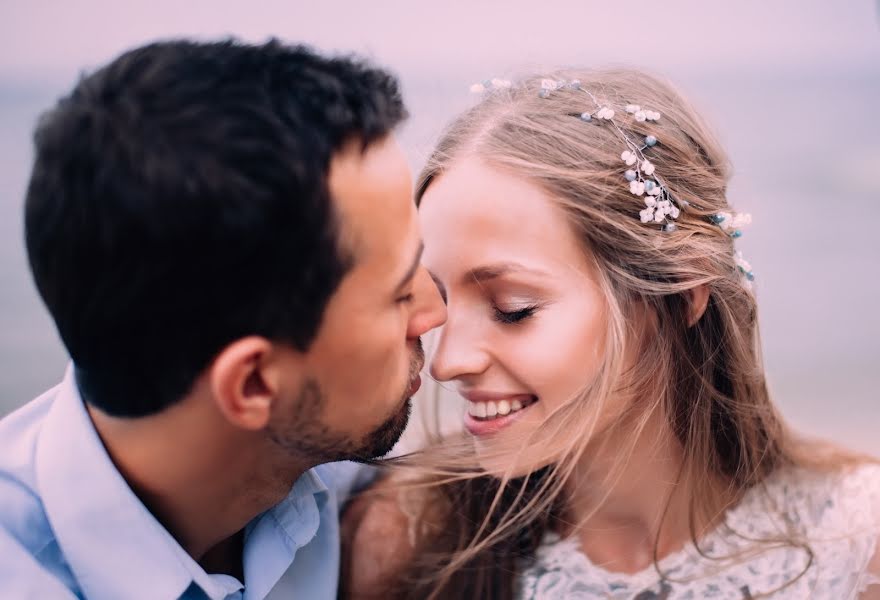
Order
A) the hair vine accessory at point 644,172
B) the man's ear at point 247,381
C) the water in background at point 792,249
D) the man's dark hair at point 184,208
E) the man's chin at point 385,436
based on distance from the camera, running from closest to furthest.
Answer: the man's dark hair at point 184,208
the man's ear at point 247,381
the man's chin at point 385,436
the hair vine accessory at point 644,172
the water in background at point 792,249

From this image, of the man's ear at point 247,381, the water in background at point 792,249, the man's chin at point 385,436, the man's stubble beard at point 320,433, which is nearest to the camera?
the man's ear at point 247,381

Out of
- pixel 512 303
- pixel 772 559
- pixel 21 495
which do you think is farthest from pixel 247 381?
pixel 772 559

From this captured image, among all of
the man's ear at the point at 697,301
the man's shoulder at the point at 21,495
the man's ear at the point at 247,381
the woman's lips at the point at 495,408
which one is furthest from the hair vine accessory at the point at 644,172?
the man's shoulder at the point at 21,495

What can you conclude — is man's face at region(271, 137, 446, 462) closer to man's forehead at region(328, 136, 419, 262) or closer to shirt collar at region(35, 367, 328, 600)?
man's forehead at region(328, 136, 419, 262)

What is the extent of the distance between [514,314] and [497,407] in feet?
0.61

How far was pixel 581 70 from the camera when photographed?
187cm

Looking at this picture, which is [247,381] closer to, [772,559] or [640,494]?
[640,494]

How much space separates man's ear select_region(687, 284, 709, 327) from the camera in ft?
5.79

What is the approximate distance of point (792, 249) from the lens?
3531 mm

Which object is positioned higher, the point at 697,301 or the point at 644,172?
the point at 644,172

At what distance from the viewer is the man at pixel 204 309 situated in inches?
49.5

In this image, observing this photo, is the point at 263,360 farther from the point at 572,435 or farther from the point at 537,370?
the point at 572,435

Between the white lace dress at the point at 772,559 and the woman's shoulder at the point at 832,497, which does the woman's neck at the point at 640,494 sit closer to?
the white lace dress at the point at 772,559

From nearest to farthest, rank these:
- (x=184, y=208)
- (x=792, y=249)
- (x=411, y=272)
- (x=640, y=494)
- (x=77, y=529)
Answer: (x=184, y=208)
(x=77, y=529)
(x=411, y=272)
(x=640, y=494)
(x=792, y=249)
